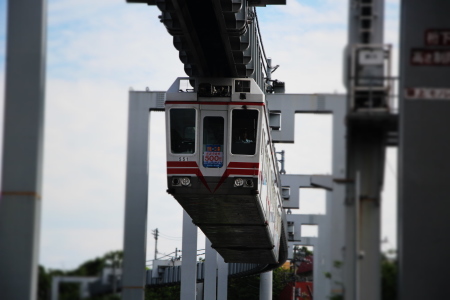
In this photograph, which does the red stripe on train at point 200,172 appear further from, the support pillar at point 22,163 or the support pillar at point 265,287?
the support pillar at point 265,287

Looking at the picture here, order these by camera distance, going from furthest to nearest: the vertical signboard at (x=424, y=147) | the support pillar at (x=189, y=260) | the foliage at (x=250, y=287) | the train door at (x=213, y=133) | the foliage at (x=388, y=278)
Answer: the foliage at (x=250, y=287), the support pillar at (x=189, y=260), the train door at (x=213, y=133), the foliage at (x=388, y=278), the vertical signboard at (x=424, y=147)

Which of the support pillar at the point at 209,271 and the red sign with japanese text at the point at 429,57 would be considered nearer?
the red sign with japanese text at the point at 429,57

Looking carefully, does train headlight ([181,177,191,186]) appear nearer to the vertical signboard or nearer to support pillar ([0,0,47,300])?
the vertical signboard

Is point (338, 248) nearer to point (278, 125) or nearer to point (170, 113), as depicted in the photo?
point (170, 113)

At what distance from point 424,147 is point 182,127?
483 inches

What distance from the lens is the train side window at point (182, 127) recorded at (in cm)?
2422

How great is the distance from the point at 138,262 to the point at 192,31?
6268 millimetres

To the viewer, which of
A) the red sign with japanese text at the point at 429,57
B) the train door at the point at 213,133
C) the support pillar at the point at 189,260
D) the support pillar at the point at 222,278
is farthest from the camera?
the support pillar at the point at 222,278

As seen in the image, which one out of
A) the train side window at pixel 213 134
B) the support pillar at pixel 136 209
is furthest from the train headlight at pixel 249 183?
the support pillar at pixel 136 209

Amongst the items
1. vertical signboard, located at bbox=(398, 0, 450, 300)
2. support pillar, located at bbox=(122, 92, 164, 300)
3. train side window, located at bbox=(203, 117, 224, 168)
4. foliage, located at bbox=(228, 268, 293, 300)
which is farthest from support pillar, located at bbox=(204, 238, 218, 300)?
vertical signboard, located at bbox=(398, 0, 450, 300)

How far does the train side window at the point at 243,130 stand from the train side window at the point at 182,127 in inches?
43.2

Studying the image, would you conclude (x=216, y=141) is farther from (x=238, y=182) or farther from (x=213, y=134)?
(x=238, y=182)

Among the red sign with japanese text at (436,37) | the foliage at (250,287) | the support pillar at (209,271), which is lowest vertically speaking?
the foliage at (250,287)

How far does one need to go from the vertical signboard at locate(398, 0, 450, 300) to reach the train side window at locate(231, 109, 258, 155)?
37.2 ft
